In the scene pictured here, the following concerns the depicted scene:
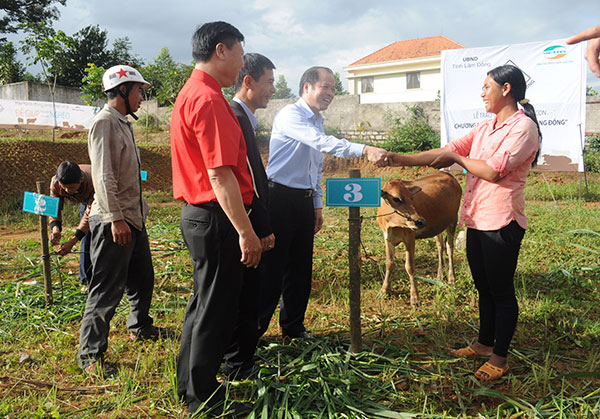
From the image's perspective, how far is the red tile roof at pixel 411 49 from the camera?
3105 centimetres

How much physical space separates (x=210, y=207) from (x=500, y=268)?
1.92 meters

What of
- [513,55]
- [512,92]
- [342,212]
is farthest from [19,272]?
[513,55]

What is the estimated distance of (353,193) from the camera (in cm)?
296

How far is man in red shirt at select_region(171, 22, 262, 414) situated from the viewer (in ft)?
7.26

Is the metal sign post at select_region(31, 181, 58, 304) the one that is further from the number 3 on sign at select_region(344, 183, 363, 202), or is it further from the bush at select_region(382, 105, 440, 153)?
the bush at select_region(382, 105, 440, 153)

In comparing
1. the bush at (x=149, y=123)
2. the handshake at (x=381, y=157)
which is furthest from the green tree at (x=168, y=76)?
the handshake at (x=381, y=157)

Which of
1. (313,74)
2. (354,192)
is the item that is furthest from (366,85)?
(354,192)

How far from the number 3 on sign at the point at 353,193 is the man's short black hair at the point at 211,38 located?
120 centimetres

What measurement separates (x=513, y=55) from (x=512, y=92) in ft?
28.2

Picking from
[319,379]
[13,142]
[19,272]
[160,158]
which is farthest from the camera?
[160,158]

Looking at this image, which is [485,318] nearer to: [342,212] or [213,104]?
[213,104]

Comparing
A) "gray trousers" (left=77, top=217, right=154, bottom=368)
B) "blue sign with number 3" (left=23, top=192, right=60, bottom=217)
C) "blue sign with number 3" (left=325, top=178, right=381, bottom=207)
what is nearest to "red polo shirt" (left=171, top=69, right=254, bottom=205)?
"blue sign with number 3" (left=325, top=178, right=381, bottom=207)

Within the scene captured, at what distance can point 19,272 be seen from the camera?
5223 millimetres

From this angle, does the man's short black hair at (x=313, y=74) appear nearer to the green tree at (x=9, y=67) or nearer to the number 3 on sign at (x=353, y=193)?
the number 3 on sign at (x=353, y=193)
